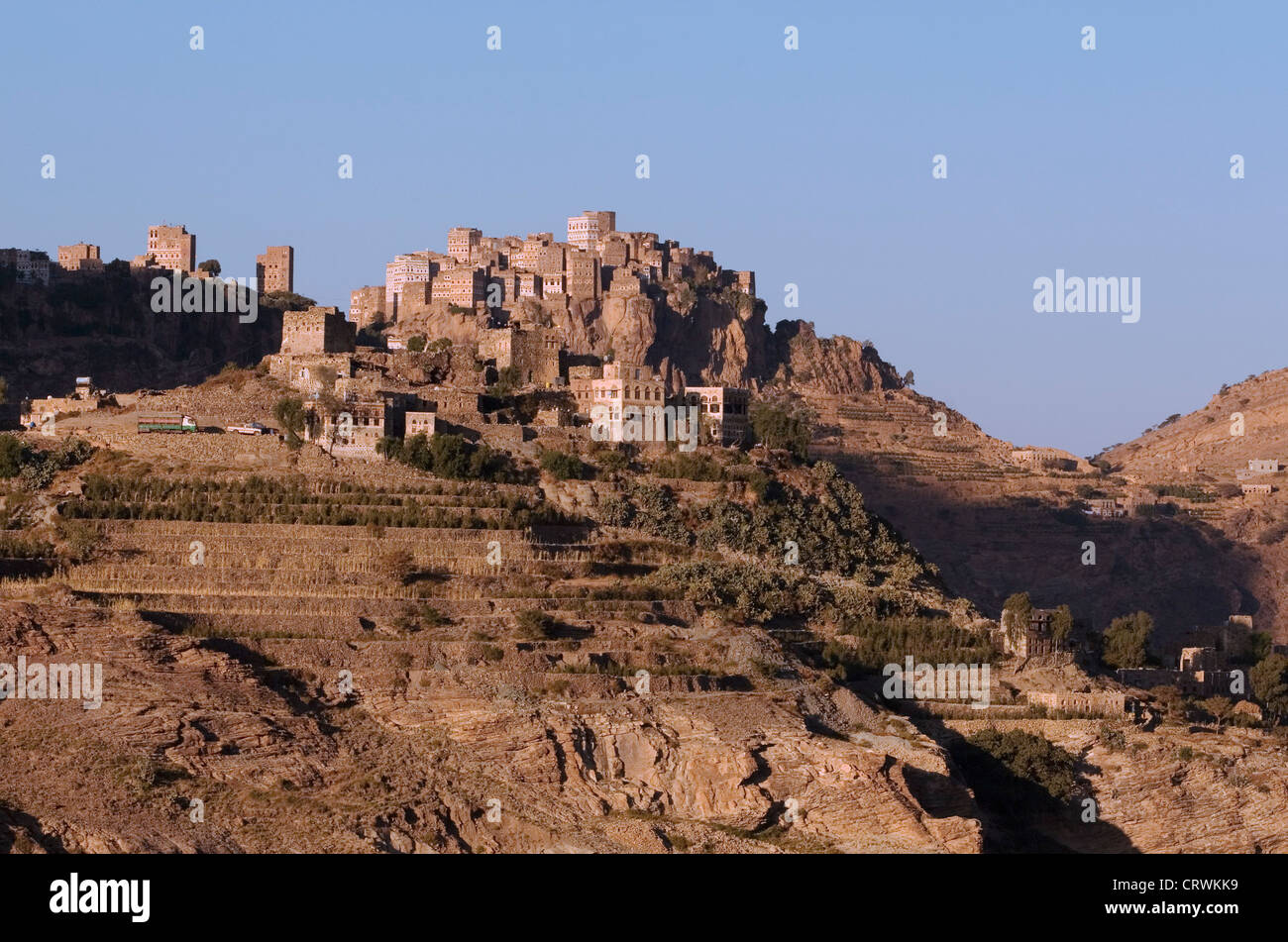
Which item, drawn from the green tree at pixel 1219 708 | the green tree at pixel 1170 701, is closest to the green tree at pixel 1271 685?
the green tree at pixel 1219 708

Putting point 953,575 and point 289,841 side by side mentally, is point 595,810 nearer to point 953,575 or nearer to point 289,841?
point 289,841

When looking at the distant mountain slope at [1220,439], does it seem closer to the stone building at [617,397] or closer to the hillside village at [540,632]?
the hillside village at [540,632]

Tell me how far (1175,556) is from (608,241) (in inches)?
896

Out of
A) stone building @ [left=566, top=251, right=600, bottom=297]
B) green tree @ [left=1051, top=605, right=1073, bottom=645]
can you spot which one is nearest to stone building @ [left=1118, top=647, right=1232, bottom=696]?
green tree @ [left=1051, top=605, right=1073, bottom=645]

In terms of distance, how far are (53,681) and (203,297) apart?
4504 cm

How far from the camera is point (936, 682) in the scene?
56375 mm

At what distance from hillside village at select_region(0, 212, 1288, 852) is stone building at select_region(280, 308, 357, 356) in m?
0.10

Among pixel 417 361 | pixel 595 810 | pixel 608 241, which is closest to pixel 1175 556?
pixel 608 241

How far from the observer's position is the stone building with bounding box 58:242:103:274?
96500 millimetres

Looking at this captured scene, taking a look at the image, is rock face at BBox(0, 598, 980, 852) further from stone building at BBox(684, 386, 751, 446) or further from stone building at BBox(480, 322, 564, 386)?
stone building at BBox(480, 322, 564, 386)

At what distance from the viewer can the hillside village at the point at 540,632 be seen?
4772cm

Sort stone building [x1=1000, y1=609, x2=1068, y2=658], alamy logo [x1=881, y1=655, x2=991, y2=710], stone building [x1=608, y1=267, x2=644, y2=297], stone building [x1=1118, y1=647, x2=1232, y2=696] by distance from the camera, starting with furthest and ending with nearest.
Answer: stone building [x1=608, y1=267, x2=644, y2=297]
stone building [x1=1118, y1=647, x2=1232, y2=696]
stone building [x1=1000, y1=609, x2=1068, y2=658]
alamy logo [x1=881, y1=655, x2=991, y2=710]
